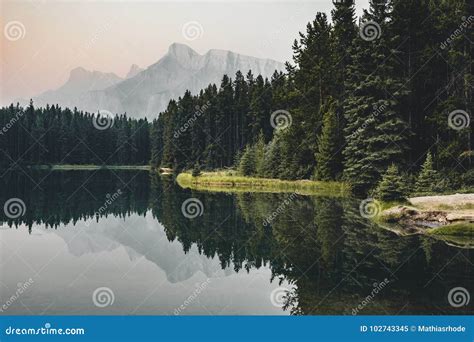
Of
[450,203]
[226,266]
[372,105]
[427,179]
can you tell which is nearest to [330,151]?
[372,105]

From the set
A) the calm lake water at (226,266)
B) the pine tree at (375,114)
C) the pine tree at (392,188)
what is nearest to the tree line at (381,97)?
the pine tree at (375,114)

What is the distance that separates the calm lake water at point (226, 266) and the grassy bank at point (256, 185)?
14.3m

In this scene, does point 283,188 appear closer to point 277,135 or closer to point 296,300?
point 277,135

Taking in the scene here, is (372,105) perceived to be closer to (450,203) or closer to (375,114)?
(375,114)

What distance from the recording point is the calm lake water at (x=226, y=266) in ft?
37.3

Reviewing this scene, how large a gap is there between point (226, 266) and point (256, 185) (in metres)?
37.0

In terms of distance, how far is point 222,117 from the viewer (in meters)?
82.2

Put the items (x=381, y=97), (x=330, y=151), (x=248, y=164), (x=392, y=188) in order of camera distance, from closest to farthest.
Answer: (x=392, y=188)
(x=381, y=97)
(x=330, y=151)
(x=248, y=164)

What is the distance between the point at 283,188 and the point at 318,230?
2657cm

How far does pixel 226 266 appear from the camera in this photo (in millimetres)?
15305

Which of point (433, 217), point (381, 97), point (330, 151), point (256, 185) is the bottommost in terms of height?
point (256, 185)

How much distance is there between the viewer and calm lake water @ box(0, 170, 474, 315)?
11.4m

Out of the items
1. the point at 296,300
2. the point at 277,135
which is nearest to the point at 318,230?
the point at 296,300

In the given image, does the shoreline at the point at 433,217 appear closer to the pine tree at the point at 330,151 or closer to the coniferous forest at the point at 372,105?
the coniferous forest at the point at 372,105
